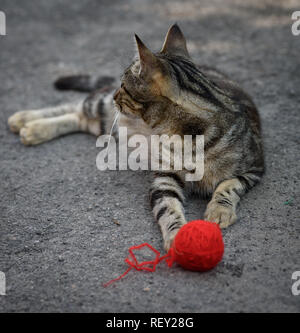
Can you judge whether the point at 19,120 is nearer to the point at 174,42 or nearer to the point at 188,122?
the point at 174,42

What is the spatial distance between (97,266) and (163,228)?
0.44m

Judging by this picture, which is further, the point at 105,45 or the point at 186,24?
the point at 186,24

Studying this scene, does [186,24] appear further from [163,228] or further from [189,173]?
[163,228]

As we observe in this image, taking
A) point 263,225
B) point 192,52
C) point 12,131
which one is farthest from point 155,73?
point 192,52

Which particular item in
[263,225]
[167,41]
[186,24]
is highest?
[186,24]

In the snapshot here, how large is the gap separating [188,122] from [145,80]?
36cm

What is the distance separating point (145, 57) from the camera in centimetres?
230

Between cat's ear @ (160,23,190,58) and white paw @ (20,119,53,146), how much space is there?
1407 mm

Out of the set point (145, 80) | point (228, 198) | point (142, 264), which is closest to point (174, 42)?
point (145, 80)

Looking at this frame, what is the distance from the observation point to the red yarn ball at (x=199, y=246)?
2.04 meters

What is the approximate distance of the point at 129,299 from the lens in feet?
6.70

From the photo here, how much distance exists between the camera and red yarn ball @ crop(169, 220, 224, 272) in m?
2.04

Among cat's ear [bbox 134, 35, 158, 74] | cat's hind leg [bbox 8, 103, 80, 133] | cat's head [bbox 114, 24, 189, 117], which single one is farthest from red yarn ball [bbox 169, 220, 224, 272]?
cat's hind leg [bbox 8, 103, 80, 133]

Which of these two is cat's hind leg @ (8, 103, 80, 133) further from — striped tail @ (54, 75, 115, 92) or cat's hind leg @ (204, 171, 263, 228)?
cat's hind leg @ (204, 171, 263, 228)
